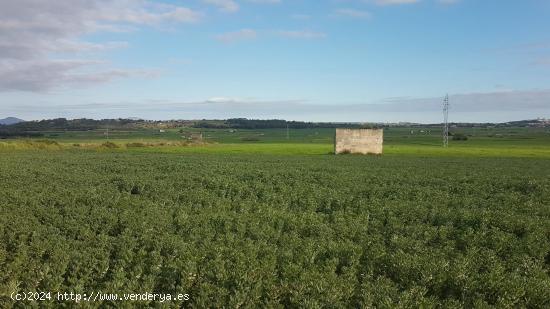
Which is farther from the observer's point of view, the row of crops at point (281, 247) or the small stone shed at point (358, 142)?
the small stone shed at point (358, 142)

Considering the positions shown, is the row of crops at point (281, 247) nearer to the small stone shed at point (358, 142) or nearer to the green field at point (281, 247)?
the green field at point (281, 247)

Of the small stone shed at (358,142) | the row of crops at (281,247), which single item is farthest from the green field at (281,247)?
the small stone shed at (358,142)

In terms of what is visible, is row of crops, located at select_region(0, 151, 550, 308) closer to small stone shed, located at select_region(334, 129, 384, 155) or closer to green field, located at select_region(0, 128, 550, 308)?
green field, located at select_region(0, 128, 550, 308)

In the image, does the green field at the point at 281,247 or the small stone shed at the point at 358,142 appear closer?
the green field at the point at 281,247

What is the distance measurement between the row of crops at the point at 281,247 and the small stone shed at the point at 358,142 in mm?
53241

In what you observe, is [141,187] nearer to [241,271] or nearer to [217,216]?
[217,216]

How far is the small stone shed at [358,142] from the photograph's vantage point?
75.1 metres

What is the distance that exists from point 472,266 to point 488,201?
10857 mm

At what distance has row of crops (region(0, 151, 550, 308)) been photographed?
9.21 meters

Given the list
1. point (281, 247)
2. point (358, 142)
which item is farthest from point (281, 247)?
point (358, 142)

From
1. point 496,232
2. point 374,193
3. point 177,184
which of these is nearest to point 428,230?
point 496,232

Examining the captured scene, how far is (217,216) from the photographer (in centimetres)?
1544

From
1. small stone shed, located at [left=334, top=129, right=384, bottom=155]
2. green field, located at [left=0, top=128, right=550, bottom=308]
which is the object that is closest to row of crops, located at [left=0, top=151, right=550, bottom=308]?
green field, located at [left=0, top=128, right=550, bottom=308]

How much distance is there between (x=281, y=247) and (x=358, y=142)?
65.2 metres
